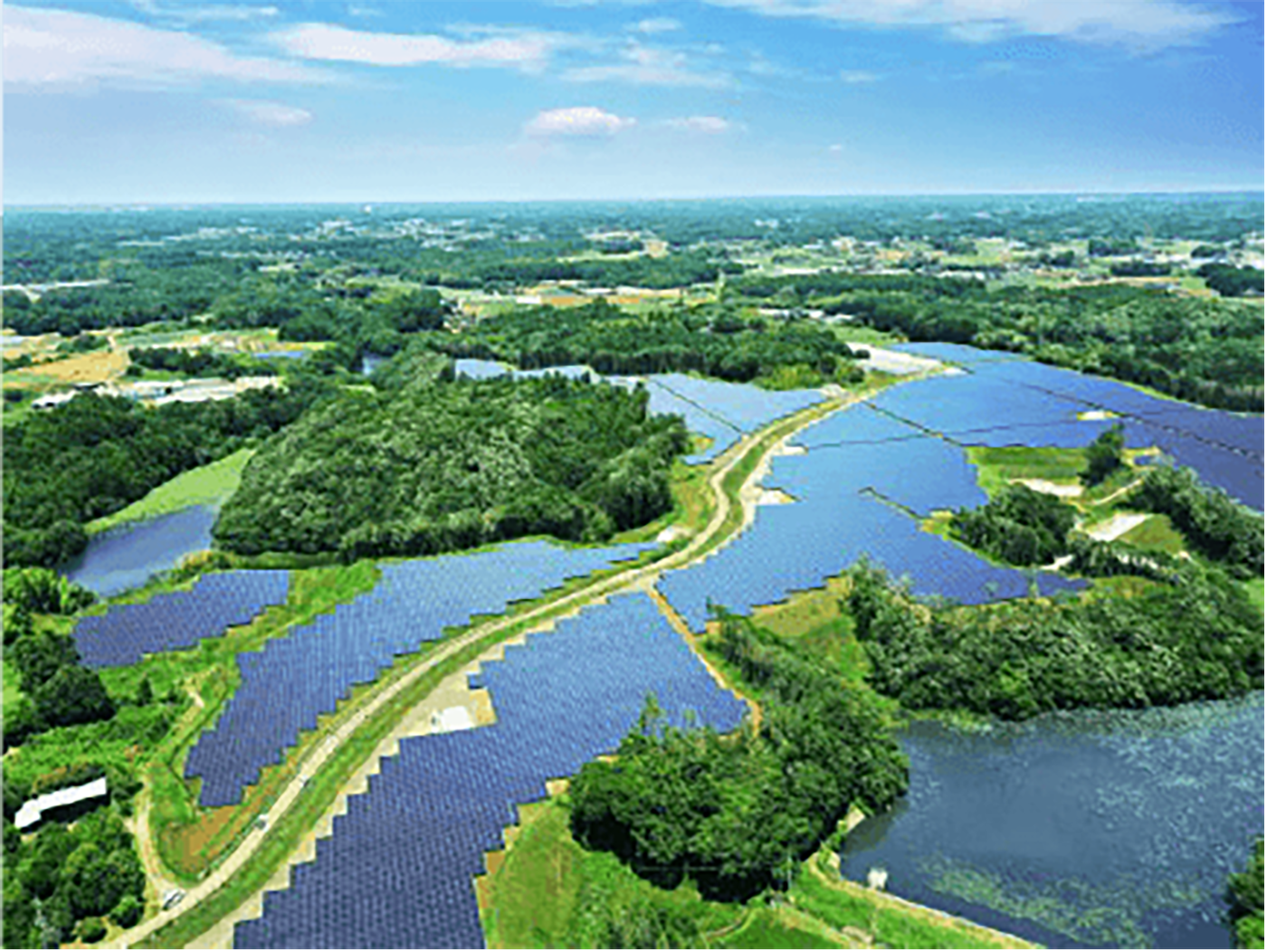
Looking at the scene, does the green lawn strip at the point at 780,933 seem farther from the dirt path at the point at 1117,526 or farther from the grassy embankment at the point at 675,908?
the dirt path at the point at 1117,526

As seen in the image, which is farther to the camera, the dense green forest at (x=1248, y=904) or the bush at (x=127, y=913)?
the bush at (x=127, y=913)

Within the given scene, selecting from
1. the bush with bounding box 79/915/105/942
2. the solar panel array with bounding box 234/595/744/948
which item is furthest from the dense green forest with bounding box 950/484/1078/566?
the bush with bounding box 79/915/105/942

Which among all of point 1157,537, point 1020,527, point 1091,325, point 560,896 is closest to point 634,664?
point 560,896

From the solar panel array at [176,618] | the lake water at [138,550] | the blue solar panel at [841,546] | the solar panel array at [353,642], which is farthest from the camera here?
the lake water at [138,550]

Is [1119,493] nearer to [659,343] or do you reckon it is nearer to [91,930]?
[659,343]

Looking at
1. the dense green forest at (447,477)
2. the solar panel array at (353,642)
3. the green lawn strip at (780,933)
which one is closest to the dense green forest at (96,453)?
the dense green forest at (447,477)

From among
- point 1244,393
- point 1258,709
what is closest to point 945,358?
point 1244,393
